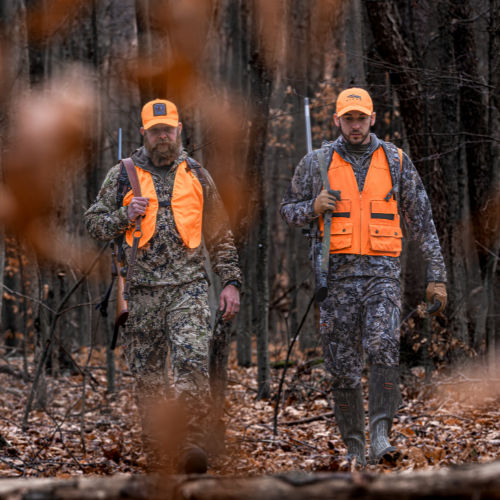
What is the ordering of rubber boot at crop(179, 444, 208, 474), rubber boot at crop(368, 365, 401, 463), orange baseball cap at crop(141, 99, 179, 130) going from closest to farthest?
rubber boot at crop(179, 444, 208, 474), rubber boot at crop(368, 365, 401, 463), orange baseball cap at crop(141, 99, 179, 130)

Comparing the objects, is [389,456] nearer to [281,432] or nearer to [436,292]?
[436,292]

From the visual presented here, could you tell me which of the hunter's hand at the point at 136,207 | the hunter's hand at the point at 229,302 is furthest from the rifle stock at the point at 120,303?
the hunter's hand at the point at 229,302

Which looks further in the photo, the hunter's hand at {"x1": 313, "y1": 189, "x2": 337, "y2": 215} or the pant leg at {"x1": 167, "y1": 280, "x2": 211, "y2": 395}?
the hunter's hand at {"x1": 313, "y1": 189, "x2": 337, "y2": 215}

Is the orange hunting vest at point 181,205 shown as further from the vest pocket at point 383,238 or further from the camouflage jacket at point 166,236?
the vest pocket at point 383,238

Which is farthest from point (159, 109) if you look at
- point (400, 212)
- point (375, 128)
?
point (375, 128)

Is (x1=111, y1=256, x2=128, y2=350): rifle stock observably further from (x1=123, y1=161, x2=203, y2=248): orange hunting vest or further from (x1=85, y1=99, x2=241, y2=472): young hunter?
(x1=123, y1=161, x2=203, y2=248): orange hunting vest

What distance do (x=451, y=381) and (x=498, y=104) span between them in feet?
11.2

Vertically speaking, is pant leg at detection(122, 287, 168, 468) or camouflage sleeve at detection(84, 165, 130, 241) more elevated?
camouflage sleeve at detection(84, 165, 130, 241)

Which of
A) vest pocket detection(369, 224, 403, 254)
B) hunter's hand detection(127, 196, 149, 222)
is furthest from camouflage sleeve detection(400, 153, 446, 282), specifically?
hunter's hand detection(127, 196, 149, 222)

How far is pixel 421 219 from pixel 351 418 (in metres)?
1.57

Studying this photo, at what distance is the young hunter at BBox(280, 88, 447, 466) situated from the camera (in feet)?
18.6

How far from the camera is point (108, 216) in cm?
580

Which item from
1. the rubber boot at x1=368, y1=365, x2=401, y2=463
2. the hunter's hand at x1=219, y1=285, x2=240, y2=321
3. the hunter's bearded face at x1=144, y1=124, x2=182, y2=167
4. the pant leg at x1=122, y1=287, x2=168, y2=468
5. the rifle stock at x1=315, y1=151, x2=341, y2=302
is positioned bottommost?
the rubber boot at x1=368, y1=365, x2=401, y2=463

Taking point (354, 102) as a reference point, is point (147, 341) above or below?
below
